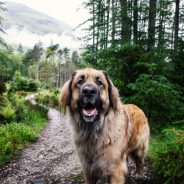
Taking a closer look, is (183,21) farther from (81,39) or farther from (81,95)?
(81,95)

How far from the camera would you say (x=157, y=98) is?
10344 millimetres

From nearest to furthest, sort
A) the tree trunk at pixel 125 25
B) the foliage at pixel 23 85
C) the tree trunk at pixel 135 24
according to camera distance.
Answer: the tree trunk at pixel 135 24, the tree trunk at pixel 125 25, the foliage at pixel 23 85

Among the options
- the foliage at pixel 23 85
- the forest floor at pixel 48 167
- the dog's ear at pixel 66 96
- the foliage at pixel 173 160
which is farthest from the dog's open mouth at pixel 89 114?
the foliage at pixel 23 85

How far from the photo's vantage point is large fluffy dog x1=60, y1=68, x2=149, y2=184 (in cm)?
506

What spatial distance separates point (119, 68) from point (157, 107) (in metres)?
1.92

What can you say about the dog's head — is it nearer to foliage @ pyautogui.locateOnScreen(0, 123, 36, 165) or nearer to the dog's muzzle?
the dog's muzzle

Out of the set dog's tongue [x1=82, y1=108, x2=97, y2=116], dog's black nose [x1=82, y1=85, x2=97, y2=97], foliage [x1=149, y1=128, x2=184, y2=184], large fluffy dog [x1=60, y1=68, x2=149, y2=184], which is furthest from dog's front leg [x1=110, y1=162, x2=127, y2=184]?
dog's black nose [x1=82, y1=85, x2=97, y2=97]

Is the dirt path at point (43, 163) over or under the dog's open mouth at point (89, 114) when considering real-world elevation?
under

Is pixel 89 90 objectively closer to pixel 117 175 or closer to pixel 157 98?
pixel 117 175

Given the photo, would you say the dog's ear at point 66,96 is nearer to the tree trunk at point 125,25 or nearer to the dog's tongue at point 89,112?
the dog's tongue at point 89,112

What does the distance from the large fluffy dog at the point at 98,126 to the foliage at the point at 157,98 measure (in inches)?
183

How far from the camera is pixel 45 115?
19203 mm

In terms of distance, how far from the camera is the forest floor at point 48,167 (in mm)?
7086

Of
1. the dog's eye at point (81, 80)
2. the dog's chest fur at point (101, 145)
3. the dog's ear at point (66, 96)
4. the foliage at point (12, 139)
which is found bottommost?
the foliage at point (12, 139)
